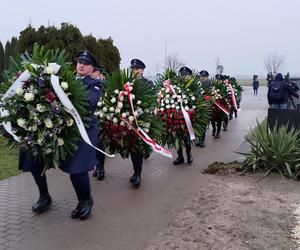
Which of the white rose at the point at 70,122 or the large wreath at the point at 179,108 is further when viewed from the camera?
the large wreath at the point at 179,108

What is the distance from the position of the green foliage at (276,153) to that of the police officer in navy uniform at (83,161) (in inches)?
135

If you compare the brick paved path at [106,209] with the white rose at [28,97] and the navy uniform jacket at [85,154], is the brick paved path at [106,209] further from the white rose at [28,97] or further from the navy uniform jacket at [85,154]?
the white rose at [28,97]

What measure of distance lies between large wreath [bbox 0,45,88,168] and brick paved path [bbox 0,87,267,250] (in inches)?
33.1

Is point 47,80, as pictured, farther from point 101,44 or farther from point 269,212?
point 101,44

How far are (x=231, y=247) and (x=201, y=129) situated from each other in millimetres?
3854

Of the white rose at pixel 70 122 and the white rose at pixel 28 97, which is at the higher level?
the white rose at pixel 28 97

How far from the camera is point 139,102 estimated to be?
20.2 ft

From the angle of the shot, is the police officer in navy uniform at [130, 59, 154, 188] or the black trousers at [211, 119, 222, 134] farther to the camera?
the black trousers at [211, 119, 222, 134]

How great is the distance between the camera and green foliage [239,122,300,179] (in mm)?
7199

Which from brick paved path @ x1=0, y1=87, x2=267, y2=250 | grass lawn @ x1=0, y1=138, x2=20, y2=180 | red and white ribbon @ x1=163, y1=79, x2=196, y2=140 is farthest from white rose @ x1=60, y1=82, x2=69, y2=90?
red and white ribbon @ x1=163, y1=79, x2=196, y2=140

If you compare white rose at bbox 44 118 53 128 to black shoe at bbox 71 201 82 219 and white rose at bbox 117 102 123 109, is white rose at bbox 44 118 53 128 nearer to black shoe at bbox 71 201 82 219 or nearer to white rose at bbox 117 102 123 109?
black shoe at bbox 71 201 82 219

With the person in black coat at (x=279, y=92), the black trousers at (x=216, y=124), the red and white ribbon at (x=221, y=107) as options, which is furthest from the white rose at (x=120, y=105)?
the person in black coat at (x=279, y=92)

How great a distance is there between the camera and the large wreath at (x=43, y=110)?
453cm

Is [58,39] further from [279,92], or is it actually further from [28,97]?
[28,97]
